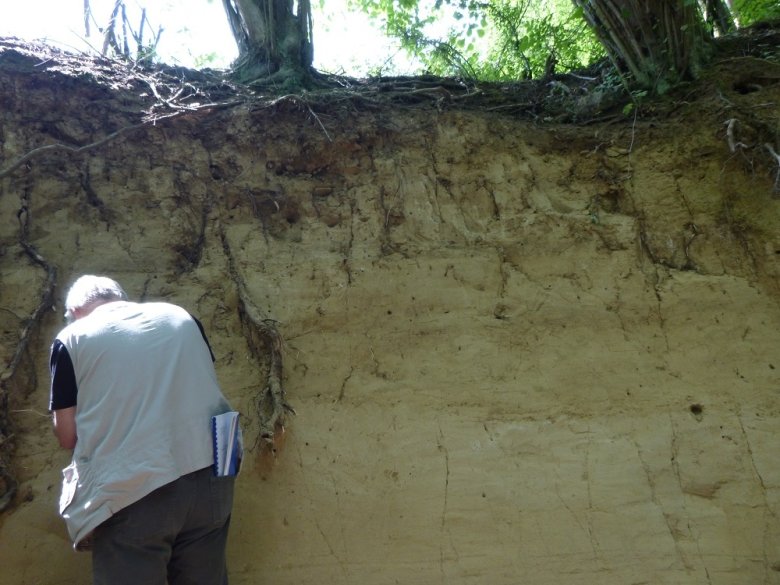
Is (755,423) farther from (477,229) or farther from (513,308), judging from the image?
(477,229)

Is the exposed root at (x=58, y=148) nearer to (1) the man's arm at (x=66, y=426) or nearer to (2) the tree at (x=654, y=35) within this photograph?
(1) the man's arm at (x=66, y=426)

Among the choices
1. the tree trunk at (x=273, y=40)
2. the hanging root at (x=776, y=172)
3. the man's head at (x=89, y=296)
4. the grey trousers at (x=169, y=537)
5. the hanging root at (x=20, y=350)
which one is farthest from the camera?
the tree trunk at (x=273, y=40)

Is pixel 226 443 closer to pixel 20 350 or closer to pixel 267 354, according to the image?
pixel 267 354

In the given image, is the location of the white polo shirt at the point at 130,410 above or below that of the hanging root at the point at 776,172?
below

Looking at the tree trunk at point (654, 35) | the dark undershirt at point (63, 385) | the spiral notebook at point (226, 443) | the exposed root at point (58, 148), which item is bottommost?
the spiral notebook at point (226, 443)

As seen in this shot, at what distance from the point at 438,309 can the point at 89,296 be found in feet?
6.64

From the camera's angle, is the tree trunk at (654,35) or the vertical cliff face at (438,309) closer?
the vertical cliff face at (438,309)

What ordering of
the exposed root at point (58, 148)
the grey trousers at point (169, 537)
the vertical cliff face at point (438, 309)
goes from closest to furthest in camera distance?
the grey trousers at point (169, 537) → the vertical cliff face at point (438, 309) → the exposed root at point (58, 148)

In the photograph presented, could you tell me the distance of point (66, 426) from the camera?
9.10 ft

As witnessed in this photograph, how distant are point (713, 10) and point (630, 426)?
12.6 feet

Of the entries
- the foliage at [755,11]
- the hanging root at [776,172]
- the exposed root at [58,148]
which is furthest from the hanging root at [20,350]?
the foliage at [755,11]

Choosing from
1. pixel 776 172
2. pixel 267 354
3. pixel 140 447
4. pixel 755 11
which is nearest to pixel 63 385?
pixel 140 447

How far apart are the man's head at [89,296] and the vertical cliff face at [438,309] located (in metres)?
0.89

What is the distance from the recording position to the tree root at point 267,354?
3721 mm
